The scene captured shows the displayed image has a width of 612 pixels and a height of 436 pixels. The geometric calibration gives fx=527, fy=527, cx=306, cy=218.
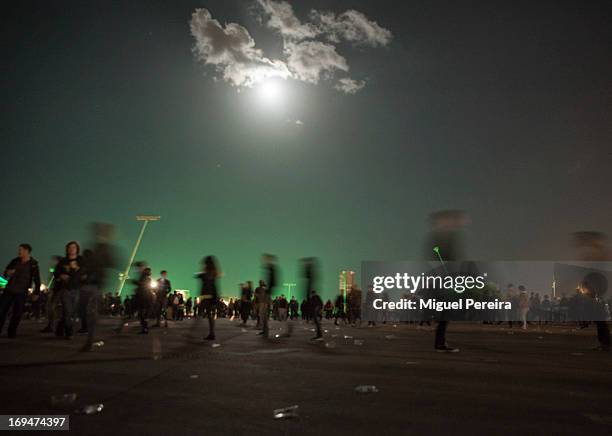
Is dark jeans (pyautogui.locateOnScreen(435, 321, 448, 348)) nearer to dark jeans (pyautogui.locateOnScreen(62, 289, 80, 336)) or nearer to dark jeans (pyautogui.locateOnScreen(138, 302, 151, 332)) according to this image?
dark jeans (pyautogui.locateOnScreen(62, 289, 80, 336))

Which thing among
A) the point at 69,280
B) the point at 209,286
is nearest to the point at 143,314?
the point at 209,286

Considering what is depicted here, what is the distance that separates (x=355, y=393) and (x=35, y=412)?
2.68 metres

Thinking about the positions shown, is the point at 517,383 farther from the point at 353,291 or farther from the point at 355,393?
the point at 353,291

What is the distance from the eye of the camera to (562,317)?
29.6 m

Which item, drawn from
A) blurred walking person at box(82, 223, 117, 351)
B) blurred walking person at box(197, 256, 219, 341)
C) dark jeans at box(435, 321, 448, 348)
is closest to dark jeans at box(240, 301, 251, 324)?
blurred walking person at box(197, 256, 219, 341)

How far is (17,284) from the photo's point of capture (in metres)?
11.2

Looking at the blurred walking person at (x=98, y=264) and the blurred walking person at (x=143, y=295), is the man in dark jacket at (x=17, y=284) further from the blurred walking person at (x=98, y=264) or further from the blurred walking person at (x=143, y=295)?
the blurred walking person at (x=143, y=295)

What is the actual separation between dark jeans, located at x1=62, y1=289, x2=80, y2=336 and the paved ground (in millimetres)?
2331

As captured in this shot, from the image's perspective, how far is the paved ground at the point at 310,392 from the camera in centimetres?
364

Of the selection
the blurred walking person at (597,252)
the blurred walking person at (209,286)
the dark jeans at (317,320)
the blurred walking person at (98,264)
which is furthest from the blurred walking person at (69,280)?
the blurred walking person at (597,252)

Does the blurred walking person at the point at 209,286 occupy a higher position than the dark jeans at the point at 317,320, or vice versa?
the blurred walking person at the point at 209,286

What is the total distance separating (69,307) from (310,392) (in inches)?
319

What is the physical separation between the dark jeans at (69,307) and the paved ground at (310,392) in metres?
2.33

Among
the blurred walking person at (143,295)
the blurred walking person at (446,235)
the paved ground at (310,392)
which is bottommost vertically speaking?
the paved ground at (310,392)
